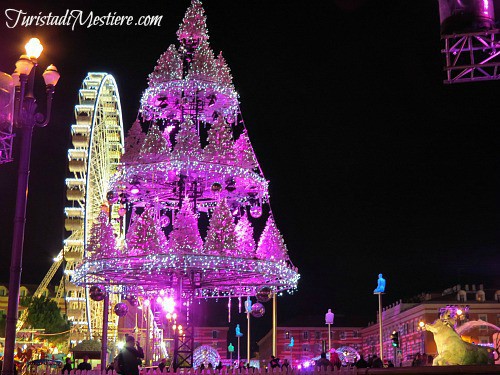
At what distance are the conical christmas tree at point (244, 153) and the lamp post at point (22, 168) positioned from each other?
25.9ft

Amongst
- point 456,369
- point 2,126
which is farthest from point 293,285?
point 2,126

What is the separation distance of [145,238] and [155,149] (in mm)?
2714

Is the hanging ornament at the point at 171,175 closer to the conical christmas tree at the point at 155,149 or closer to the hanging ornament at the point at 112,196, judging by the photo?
the conical christmas tree at the point at 155,149

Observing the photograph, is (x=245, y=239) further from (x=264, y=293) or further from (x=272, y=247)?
(x=264, y=293)

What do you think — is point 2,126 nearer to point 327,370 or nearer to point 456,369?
point 327,370

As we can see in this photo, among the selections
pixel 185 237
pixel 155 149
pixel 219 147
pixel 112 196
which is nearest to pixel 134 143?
pixel 155 149

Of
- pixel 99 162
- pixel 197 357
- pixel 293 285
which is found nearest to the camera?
pixel 293 285

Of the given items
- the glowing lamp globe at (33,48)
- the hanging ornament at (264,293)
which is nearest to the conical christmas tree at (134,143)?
the hanging ornament at (264,293)

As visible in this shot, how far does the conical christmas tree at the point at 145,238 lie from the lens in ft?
67.1

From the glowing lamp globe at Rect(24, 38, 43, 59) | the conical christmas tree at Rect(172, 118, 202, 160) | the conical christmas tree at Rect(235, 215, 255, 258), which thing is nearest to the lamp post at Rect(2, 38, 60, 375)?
the glowing lamp globe at Rect(24, 38, 43, 59)

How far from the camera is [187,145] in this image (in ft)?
70.2

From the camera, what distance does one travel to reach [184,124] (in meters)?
22.1

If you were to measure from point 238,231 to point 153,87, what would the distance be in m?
5.40

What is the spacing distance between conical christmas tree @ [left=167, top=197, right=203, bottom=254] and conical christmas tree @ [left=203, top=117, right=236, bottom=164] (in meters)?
1.85
